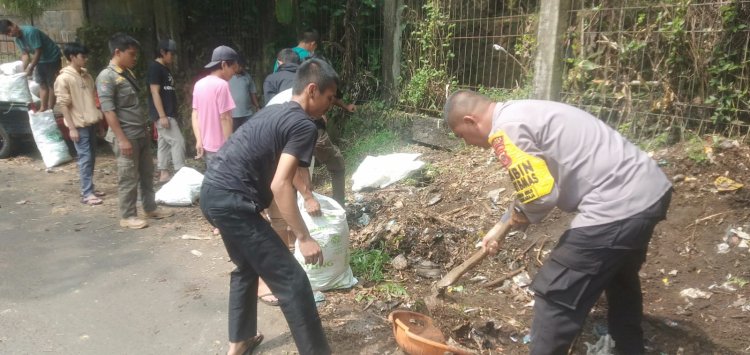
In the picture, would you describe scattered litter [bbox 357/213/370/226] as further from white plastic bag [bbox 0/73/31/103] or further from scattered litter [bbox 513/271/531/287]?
white plastic bag [bbox 0/73/31/103]

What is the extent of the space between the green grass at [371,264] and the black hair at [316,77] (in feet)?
5.82

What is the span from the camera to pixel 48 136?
7.88m

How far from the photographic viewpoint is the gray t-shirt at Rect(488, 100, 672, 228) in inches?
93.0

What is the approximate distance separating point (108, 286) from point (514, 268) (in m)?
3.12

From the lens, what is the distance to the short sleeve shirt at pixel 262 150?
8.98ft

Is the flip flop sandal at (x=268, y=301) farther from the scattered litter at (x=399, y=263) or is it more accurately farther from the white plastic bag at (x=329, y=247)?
the scattered litter at (x=399, y=263)

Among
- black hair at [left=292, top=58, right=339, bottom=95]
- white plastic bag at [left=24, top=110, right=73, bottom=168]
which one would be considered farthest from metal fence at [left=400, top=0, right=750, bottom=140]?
white plastic bag at [left=24, top=110, right=73, bottom=168]

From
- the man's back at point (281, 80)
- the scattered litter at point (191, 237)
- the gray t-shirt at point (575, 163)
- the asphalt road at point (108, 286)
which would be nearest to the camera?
the gray t-shirt at point (575, 163)

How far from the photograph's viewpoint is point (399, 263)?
14.2ft

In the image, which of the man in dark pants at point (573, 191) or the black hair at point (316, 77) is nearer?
the man in dark pants at point (573, 191)

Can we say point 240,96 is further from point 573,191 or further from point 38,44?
point 573,191

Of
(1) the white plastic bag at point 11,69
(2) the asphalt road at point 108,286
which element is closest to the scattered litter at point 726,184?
(2) the asphalt road at point 108,286

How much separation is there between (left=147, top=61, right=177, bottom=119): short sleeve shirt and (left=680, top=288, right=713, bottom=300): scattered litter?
19.2ft

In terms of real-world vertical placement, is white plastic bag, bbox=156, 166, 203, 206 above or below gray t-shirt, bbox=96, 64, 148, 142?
below
